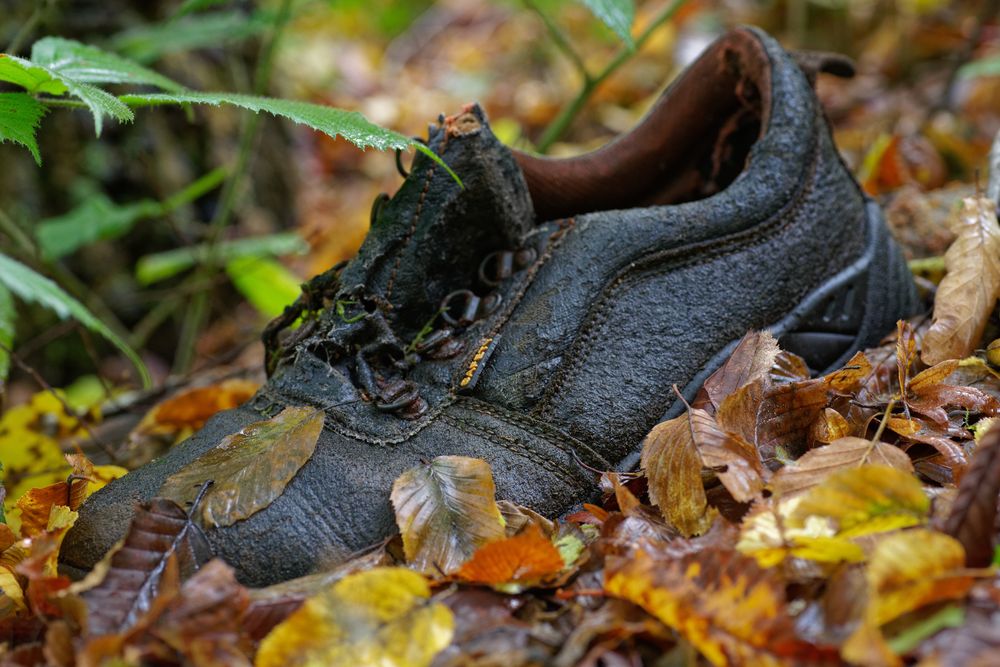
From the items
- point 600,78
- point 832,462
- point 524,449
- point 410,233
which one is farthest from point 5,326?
point 600,78

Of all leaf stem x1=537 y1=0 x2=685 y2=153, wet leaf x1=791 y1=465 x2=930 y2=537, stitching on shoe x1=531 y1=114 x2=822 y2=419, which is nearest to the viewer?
wet leaf x1=791 y1=465 x2=930 y2=537

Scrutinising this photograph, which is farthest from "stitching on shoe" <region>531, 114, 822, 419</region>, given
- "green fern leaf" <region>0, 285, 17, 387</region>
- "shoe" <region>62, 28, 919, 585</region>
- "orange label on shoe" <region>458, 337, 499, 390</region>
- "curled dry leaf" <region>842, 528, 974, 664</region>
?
"green fern leaf" <region>0, 285, 17, 387</region>

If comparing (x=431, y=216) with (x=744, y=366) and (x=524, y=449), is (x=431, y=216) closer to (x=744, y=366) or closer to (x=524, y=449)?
(x=524, y=449)

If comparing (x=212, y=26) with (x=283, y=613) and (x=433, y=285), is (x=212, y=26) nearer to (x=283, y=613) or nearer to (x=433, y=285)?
(x=433, y=285)

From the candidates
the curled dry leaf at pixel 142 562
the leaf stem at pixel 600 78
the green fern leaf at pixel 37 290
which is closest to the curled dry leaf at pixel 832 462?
the curled dry leaf at pixel 142 562

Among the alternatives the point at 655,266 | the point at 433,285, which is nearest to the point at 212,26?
the point at 433,285

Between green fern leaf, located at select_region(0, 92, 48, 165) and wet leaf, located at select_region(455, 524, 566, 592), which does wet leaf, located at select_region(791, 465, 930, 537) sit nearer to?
wet leaf, located at select_region(455, 524, 566, 592)

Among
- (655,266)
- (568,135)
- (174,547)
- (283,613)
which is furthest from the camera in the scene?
(568,135)
